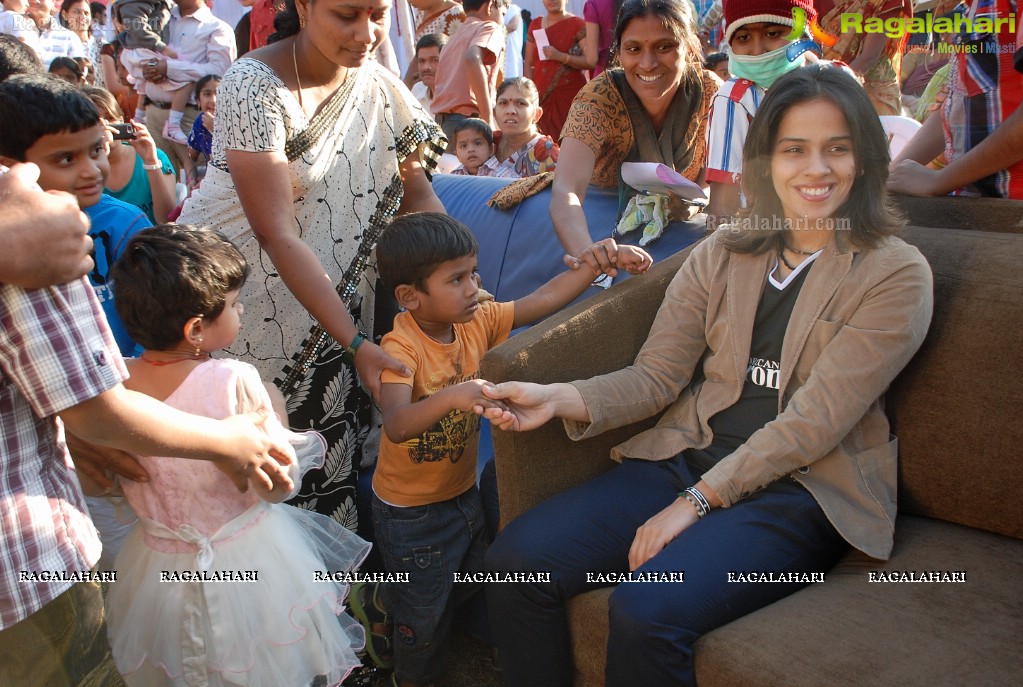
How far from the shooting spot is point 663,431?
2215mm

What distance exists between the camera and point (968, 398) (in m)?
1.95

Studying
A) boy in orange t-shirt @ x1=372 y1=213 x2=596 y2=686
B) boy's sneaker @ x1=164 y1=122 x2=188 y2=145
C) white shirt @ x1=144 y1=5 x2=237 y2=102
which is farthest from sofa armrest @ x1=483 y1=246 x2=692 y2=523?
white shirt @ x1=144 y1=5 x2=237 y2=102

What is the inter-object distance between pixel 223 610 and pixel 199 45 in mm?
5763

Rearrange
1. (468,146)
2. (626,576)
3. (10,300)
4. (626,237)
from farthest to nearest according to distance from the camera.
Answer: (468,146) → (626,237) → (626,576) → (10,300)

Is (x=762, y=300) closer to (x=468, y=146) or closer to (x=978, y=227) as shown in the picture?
(x=978, y=227)

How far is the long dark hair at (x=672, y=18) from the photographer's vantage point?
108 inches

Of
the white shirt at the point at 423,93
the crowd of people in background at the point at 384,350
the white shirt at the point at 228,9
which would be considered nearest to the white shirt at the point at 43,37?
the white shirt at the point at 423,93

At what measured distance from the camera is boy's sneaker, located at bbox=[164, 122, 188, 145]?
6.31m

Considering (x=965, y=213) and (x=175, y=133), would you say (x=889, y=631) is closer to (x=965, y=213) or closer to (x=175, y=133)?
(x=965, y=213)

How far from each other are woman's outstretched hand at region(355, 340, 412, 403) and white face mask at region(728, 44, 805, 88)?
1561 mm

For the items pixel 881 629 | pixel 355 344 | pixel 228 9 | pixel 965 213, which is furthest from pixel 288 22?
pixel 228 9

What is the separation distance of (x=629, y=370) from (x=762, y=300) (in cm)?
38

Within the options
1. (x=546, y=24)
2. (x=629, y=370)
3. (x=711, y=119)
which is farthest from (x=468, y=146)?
(x=629, y=370)

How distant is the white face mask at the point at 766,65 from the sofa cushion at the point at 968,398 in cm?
94
